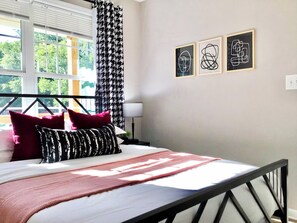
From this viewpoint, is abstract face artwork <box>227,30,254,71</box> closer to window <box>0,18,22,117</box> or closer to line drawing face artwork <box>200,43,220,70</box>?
line drawing face artwork <box>200,43,220,70</box>

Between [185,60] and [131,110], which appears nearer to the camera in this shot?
[185,60]

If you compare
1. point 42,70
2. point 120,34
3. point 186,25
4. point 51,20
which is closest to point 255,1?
point 186,25

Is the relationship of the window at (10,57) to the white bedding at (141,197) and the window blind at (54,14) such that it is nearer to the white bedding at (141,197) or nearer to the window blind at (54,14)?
the window blind at (54,14)

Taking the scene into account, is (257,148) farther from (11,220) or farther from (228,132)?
(11,220)

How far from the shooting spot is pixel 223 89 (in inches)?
116

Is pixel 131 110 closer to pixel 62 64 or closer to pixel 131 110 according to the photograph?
pixel 131 110

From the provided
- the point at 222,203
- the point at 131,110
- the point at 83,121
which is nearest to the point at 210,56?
the point at 131,110

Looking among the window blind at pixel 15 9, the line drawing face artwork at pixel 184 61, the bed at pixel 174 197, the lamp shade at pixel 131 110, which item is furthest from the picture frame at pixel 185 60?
the window blind at pixel 15 9

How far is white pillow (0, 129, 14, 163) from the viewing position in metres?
2.18

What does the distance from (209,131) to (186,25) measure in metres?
1.31

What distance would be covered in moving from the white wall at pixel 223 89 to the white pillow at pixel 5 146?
5.96 feet

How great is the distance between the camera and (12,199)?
129 cm

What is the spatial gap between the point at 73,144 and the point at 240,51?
6.26ft

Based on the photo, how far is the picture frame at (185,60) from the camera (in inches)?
127
